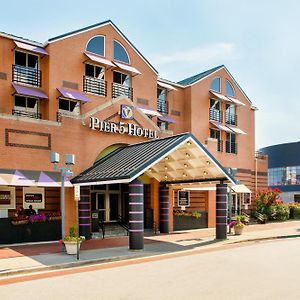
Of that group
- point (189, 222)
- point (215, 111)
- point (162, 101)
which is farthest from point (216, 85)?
point (189, 222)

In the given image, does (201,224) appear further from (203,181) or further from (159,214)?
(203,181)

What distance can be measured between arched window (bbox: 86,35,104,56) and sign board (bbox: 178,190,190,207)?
11.5 m

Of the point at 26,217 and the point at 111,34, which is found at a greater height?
the point at 111,34

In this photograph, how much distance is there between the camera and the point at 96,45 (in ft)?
90.0

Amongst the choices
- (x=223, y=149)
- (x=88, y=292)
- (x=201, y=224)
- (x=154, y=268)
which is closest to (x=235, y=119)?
(x=223, y=149)

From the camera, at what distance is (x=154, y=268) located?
→ 1326cm

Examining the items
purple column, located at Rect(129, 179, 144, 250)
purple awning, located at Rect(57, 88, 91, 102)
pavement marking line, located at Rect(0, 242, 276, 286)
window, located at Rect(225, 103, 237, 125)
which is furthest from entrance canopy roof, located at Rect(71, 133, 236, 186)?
window, located at Rect(225, 103, 237, 125)

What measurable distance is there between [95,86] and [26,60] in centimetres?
475

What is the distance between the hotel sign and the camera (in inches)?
872

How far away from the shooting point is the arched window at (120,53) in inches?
1123

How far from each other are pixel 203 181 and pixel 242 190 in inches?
527

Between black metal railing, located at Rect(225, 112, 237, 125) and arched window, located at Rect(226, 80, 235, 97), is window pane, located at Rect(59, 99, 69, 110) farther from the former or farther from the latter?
arched window, located at Rect(226, 80, 235, 97)

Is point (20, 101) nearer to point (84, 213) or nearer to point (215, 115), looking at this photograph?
point (84, 213)

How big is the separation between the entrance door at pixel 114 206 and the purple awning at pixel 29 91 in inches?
314
